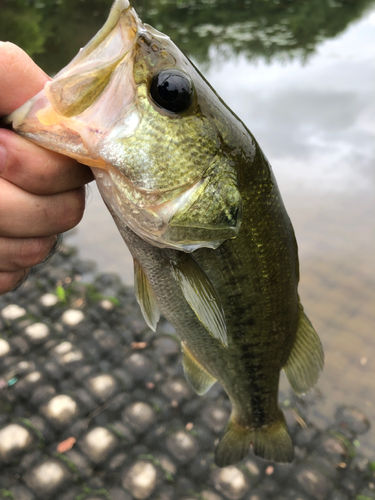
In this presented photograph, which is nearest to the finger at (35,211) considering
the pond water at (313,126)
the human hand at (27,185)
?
the human hand at (27,185)

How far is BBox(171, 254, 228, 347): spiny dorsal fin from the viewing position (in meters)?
1.31

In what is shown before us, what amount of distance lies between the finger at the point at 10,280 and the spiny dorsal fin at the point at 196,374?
0.87m

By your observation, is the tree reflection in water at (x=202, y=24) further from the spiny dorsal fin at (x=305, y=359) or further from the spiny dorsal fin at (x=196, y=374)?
the spiny dorsal fin at (x=305, y=359)

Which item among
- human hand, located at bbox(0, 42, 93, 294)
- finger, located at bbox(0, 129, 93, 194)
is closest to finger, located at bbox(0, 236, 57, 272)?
human hand, located at bbox(0, 42, 93, 294)

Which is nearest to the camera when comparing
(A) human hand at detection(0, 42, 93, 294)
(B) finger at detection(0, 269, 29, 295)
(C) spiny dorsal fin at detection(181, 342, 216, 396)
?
(A) human hand at detection(0, 42, 93, 294)

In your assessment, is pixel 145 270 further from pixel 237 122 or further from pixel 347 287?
pixel 347 287

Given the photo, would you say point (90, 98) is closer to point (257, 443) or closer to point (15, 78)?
point (15, 78)

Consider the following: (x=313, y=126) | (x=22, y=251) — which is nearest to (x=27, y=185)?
(x=22, y=251)

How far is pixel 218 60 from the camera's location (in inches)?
431

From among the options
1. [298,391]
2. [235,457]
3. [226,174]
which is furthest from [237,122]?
[235,457]

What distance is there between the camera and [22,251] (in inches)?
52.5

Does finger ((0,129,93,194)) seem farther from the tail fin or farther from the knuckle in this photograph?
the tail fin

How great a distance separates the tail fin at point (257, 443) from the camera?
1.98 m

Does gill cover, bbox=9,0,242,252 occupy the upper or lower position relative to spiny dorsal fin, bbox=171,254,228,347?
upper
